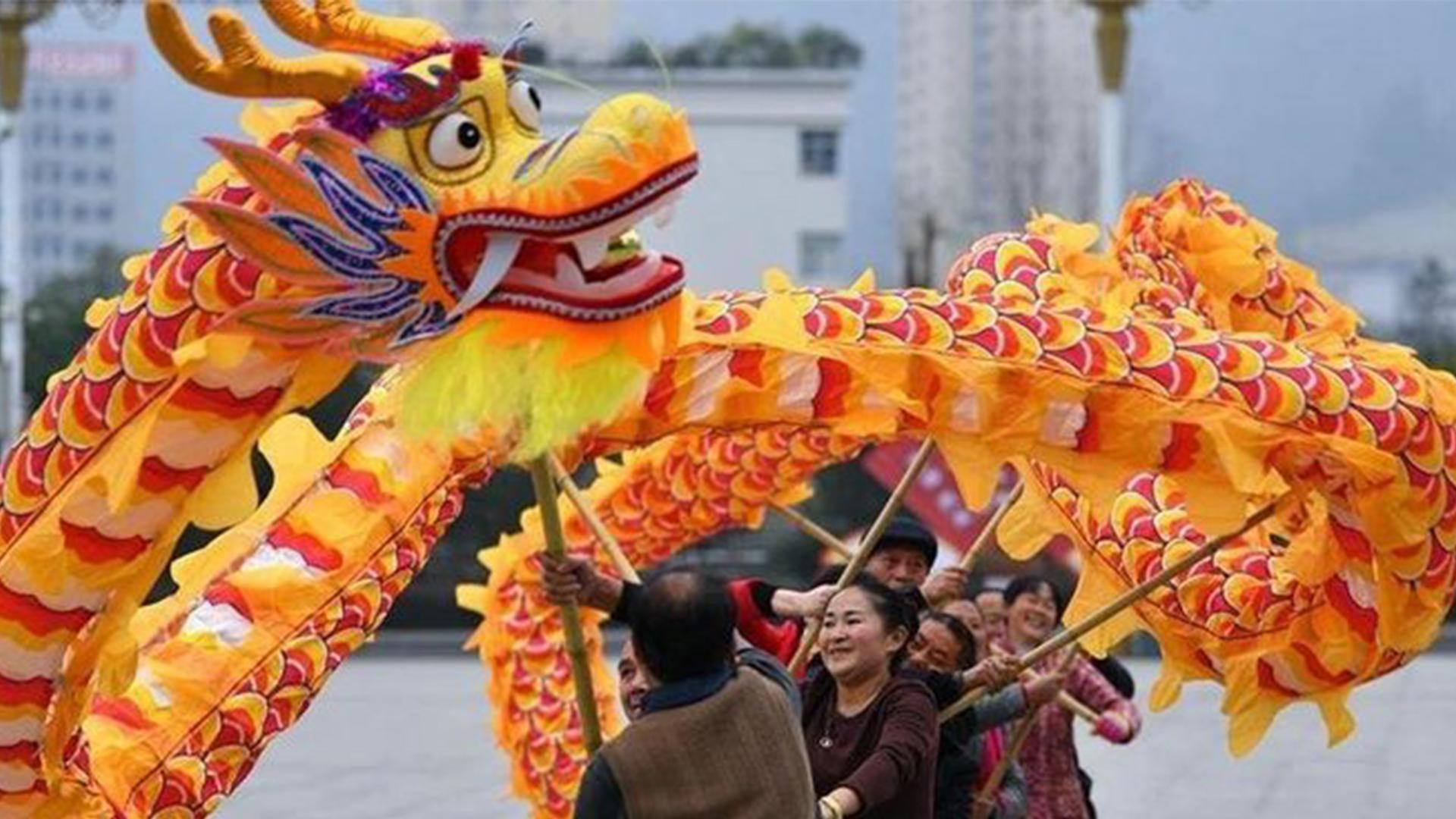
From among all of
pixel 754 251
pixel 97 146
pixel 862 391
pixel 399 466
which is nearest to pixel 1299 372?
pixel 862 391

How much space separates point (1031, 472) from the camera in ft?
22.8

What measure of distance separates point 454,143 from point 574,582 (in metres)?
0.73

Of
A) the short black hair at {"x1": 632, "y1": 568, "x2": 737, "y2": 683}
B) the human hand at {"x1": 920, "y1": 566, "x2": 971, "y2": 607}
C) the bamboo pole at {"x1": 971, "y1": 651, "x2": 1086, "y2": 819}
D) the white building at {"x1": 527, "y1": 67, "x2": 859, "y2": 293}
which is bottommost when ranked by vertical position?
the white building at {"x1": 527, "y1": 67, "x2": 859, "y2": 293}

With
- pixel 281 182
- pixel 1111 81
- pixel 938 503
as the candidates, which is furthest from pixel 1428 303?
pixel 281 182

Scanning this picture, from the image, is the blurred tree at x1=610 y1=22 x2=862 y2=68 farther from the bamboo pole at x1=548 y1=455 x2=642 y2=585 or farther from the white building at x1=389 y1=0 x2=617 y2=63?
the bamboo pole at x1=548 y1=455 x2=642 y2=585

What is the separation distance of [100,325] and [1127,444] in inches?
74.6

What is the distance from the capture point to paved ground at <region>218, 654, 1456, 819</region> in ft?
41.1

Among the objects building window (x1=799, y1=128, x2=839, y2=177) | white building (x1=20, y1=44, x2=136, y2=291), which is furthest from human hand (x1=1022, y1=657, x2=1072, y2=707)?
white building (x1=20, y1=44, x2=136, y2=291)

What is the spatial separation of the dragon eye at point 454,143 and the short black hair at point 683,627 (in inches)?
37.9

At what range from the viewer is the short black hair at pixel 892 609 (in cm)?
569

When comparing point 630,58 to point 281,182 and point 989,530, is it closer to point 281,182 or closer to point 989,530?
point 989,530

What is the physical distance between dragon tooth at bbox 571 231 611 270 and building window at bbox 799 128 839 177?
37485mm

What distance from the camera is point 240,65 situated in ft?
16.3

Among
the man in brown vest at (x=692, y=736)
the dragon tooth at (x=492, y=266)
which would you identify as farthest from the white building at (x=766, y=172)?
the man in brown vest at (x=692, y=736)
